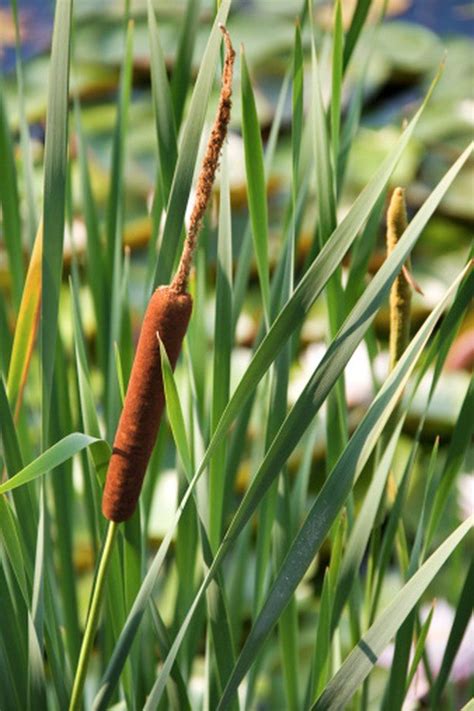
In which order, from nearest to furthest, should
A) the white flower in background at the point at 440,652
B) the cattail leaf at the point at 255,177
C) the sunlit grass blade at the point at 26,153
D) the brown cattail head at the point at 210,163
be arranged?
the brown cattail head at the point at 210,163 → the cattail leaf at the point at 255,177 → the sunlit grass blade at the point at 26,153 → the white flower in background at the point at 440,652

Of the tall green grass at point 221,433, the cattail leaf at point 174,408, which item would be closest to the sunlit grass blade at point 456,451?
the tall green grass at point 221,433

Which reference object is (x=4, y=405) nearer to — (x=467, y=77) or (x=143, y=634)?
(x=143, y=634)

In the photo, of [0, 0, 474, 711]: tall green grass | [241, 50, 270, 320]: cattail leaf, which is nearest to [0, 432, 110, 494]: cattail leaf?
[0, 0, 474, 711]: tall green grass

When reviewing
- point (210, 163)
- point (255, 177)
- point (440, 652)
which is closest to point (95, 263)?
point (255, 177)

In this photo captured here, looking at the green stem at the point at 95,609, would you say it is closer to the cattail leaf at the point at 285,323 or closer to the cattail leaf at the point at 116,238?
the cattail leaf at the point at 285,323

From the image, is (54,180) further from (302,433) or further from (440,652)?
(440,652)

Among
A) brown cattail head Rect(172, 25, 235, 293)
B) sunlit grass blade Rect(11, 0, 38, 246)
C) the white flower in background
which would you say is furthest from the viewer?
the white flower in background

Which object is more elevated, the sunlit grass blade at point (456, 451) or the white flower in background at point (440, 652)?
the sunlit grass blade at point (456, 451)

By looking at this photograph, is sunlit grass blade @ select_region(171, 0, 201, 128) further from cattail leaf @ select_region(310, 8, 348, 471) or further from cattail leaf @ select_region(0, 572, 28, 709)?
cattail leaf @ select_region(0, 572, 28, 709)
